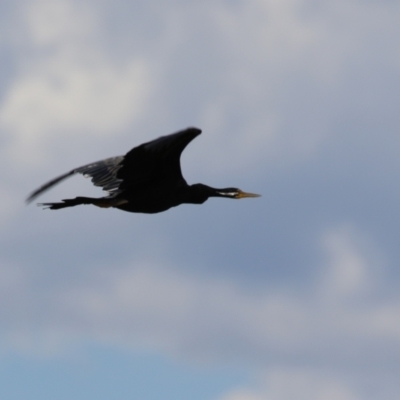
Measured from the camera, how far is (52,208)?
66.0ft

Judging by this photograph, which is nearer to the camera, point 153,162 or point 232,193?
point 153,162

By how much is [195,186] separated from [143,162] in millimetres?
1773

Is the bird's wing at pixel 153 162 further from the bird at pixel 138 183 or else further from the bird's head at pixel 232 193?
the bird's head at pixel 232 193

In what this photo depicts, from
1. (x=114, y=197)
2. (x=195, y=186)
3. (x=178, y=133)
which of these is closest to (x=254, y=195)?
(x=195, y=186)

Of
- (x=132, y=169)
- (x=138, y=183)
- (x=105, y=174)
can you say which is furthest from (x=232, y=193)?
(x=132, y=169)

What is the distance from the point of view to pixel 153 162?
64.5 feet

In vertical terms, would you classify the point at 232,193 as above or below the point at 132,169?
above

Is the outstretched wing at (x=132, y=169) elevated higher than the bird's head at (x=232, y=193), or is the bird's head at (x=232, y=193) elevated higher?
the bird's head at (x=232, y=193)

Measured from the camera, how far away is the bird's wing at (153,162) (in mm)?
18430

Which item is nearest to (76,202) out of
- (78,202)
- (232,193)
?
(78,202)

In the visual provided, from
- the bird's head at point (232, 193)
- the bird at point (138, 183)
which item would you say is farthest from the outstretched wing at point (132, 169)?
the bird's head at point (232, 193)

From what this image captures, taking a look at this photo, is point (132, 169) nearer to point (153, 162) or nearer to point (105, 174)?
point (153, 162)

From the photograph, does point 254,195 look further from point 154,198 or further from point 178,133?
point 178,133

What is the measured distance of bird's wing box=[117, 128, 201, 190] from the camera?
18430 mm
